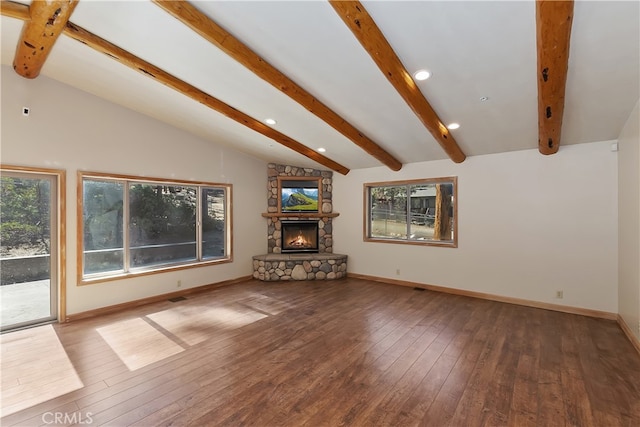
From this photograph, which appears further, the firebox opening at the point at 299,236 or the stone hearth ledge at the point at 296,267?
the firebox opening at the point at 299,236

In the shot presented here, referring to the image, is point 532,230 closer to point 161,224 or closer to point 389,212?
point 389,212

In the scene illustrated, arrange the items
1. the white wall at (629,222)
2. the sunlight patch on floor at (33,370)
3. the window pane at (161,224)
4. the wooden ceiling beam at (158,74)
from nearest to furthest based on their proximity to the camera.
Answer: the sunlight patch on floor at (33,370), the wooden ceiling beam at (158,74), the white wall at (629,222), the window pane at (161,224)

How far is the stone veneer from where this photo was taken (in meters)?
6.78

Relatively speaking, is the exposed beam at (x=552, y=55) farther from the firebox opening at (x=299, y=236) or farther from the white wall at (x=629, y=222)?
the firebox opening at (x=299, y=236)

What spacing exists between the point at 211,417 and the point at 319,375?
964mm

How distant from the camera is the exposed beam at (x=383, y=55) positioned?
7.22 feet

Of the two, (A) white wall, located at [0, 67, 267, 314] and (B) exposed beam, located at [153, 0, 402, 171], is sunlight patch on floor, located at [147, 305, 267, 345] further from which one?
(B) exposed beam, located at [153, 0, 402, 171]

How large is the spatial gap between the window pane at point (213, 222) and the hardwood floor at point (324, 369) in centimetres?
168

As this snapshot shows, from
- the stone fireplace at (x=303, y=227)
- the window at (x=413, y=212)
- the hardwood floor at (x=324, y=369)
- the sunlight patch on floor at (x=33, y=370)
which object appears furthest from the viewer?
the stone fireplace at (x=303, y=227)

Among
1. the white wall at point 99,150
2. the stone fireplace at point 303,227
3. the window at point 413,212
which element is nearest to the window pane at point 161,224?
the white wall at point 99,150

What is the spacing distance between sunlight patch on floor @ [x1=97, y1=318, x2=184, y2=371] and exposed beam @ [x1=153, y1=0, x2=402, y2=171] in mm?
3151

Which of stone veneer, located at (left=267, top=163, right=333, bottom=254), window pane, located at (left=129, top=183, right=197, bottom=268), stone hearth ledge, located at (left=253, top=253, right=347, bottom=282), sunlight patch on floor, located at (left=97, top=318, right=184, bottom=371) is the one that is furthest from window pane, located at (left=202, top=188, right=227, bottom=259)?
sunlight patch on floor, located at (left=97, top=318, right=184, bottom=371)

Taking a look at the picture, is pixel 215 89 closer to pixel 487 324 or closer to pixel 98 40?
pixel 98 40

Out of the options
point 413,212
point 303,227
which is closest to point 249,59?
point 413,212
